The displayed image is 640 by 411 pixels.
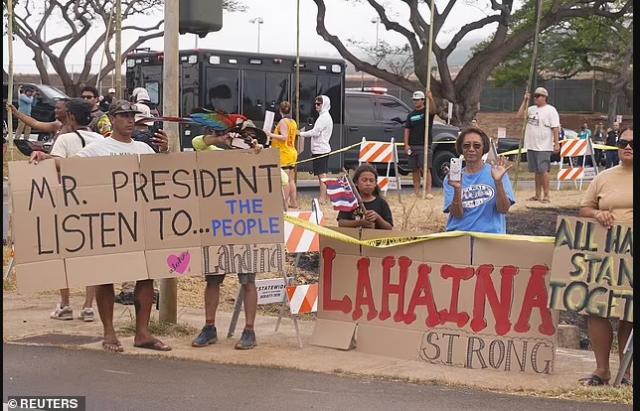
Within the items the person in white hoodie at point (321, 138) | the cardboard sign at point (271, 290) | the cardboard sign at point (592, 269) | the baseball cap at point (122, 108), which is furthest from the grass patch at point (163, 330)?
the person in white hoodie at point (321, 138)

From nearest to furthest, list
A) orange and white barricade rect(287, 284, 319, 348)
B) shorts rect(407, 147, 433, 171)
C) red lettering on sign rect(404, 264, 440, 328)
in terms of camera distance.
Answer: red lettering on sign rect(404, 264, 440, 328)
orange and white barricade rect(287, 284, 319, 348)
shorts rect(407, 147, 433, 171)

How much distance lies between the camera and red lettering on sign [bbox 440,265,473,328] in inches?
309

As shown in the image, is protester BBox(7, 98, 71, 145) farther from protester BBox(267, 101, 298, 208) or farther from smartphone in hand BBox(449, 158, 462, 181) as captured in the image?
protester BBox(267, 101, 298, 208)

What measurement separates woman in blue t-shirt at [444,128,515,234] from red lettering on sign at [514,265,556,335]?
502 millimetres

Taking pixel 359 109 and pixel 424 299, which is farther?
pixel 359 109

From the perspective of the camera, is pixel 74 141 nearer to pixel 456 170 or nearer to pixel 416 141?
pixel 456 170

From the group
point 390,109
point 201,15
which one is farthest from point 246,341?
point 390,109

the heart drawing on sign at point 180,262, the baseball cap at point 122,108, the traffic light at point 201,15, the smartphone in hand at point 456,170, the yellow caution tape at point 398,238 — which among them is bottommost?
the heart drawing on sign at point 180,262

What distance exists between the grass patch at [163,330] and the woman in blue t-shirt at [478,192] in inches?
88.3

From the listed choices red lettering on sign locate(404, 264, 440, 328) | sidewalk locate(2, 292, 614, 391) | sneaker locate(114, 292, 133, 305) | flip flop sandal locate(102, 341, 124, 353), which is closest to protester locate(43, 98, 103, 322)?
sidewalk locate(2, 292, 614, 391)

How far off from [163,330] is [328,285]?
1324mm

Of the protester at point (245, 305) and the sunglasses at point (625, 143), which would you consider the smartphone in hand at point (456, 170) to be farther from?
the protester at point (245, 305)

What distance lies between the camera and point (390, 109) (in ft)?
78.9

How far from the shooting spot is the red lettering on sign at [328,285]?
8328mm
